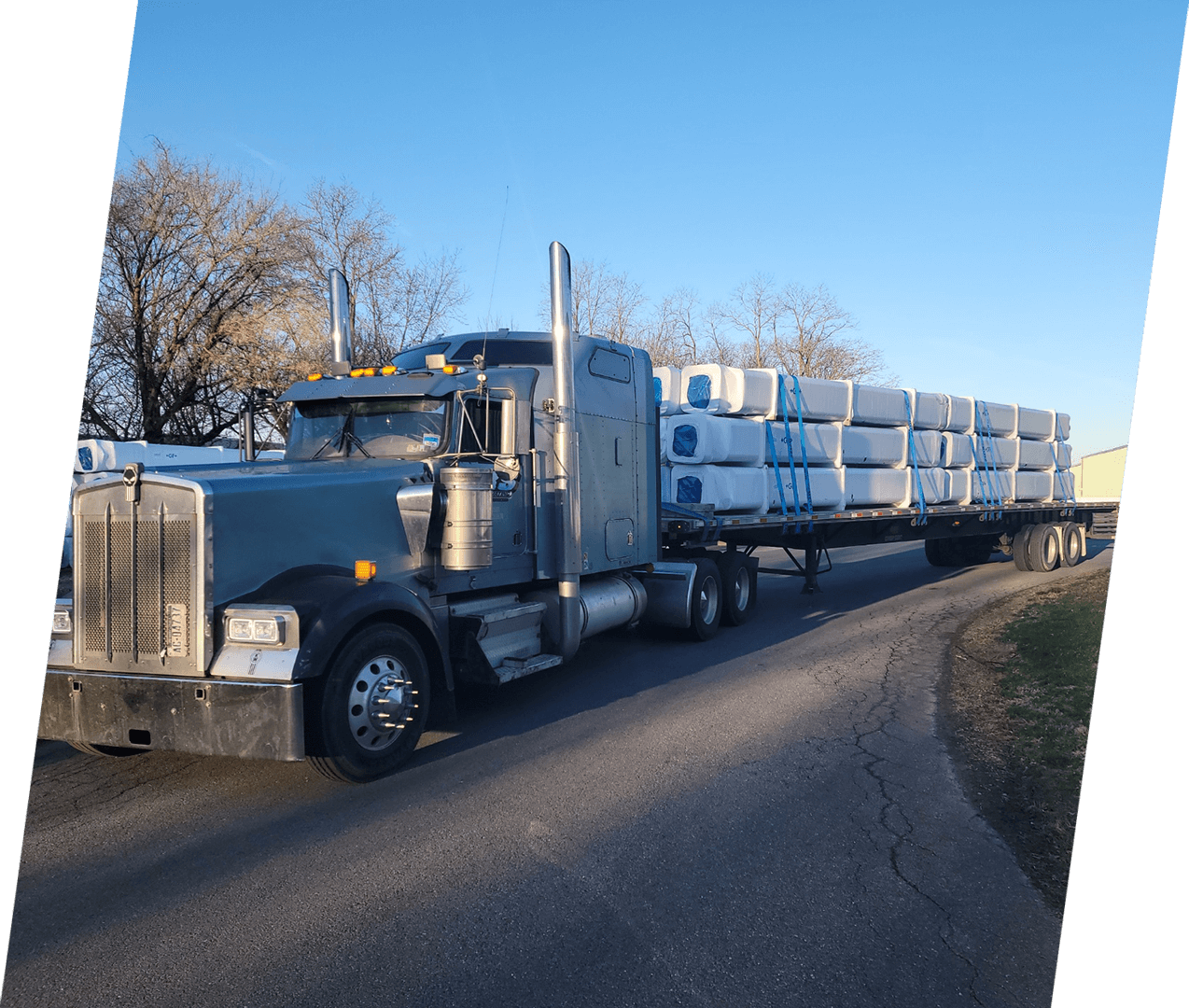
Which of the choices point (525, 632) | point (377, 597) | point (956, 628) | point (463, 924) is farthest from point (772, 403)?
point (463, 924)

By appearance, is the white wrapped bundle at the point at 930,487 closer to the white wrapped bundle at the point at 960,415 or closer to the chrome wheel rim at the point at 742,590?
the white wrapped bundle at the point at 960,415

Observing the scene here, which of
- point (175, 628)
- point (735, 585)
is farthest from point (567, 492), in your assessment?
point (735, 585)

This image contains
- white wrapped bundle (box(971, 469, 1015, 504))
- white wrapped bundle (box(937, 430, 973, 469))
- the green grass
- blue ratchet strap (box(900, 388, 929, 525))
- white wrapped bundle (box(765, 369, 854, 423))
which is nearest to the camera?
the green grass

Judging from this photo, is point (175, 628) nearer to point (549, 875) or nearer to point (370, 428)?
point (370, 428)

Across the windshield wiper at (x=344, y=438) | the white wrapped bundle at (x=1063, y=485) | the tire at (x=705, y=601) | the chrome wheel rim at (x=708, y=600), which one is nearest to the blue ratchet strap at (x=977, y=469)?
the white wrapped bundle at (x=1063, y=485)

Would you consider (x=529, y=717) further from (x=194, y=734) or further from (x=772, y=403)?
(x=772, y=403)

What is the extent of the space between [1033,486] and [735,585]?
10379 millimetres

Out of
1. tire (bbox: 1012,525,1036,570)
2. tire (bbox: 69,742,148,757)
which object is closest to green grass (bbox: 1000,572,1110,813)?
tire (bbox: 69,742,148,757)

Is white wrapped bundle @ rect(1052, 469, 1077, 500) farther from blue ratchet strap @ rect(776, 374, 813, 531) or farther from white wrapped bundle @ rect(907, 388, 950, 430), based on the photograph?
blue ratchet strap @ rect(776, 374, 813, 531)

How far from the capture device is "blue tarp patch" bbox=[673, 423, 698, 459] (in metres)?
10.8

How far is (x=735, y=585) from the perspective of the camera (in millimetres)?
11062

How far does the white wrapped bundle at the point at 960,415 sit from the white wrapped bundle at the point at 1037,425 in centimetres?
250

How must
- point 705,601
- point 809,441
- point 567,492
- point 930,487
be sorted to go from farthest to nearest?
1. point 930,487
2. point 809,441
3. point 705,601
4. point 567,492

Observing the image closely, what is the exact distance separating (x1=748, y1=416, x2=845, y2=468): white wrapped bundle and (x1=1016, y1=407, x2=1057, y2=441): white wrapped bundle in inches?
279
